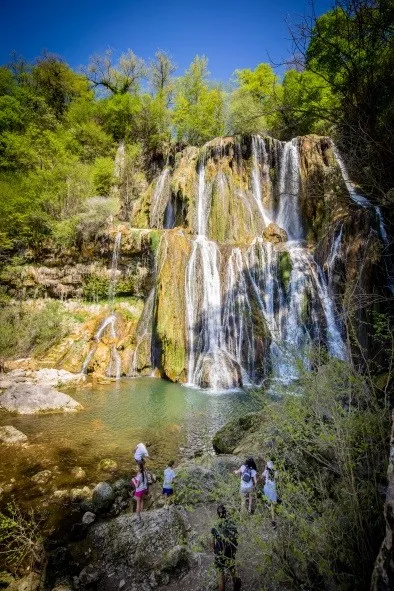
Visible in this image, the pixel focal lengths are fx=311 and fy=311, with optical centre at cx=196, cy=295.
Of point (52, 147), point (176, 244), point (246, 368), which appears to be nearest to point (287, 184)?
point (176, 244)

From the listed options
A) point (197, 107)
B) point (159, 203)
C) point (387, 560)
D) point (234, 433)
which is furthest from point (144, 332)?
point (197, 107)

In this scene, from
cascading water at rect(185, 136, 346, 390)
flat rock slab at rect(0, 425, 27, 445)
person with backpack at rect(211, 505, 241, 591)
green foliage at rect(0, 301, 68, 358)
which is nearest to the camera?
person with backpack at rect(211, 505, 241, 591)

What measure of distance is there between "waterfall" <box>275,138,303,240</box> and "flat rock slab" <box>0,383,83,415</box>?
17341 mm

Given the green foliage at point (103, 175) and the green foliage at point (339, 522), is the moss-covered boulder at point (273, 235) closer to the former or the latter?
the green foliage at point (103, 175)

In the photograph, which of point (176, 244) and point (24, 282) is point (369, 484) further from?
point (24, 282)

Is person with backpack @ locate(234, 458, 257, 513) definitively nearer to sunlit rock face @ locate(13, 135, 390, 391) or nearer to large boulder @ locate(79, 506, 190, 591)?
large boulder @ locate(79, 506, 190, 591)

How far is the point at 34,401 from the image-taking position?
39.5 feet

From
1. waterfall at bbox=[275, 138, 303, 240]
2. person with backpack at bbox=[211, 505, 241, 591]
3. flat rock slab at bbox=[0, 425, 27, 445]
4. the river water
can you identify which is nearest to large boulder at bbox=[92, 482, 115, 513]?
the river water

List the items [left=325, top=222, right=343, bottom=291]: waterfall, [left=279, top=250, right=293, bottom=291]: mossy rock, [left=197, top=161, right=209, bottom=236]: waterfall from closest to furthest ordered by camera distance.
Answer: [left=325, top=222, right=343, bottom=291]: waterfall < [left=279, top=250, right=293, bottom=291]: mossy rock < [left=197, top=161, right=209, bottom=236]: waterfall

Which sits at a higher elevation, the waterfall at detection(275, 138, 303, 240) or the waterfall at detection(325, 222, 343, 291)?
the waterfall at detection(275, 138, 303, 240)

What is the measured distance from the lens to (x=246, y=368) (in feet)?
51.4

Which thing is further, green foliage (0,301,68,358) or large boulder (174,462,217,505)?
green foliage (0,301,68,358)

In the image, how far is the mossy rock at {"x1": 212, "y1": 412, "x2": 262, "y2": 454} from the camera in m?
8.34

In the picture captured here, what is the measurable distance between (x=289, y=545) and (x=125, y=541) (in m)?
3.59
